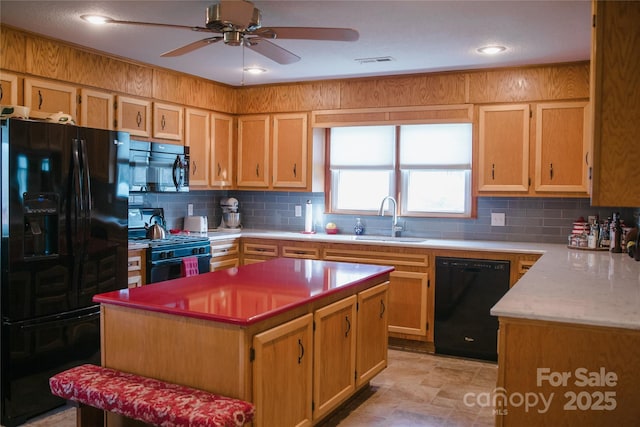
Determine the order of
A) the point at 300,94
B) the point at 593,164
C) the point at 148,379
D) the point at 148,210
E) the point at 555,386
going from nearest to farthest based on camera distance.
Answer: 1. the point at 593,164
2. the point at 555,386
3. the point at 148,379
4. the point at 148,210
5. the point at 300,94

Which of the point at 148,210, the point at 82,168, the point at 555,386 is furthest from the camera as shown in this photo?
the point at 148,210

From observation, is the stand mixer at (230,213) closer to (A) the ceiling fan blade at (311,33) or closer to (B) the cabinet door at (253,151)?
(B) the cabinet door at (253,151)

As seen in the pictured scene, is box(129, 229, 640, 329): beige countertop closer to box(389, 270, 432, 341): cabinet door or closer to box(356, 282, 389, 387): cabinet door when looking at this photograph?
box(389, 270, 432, 341): cabinet door

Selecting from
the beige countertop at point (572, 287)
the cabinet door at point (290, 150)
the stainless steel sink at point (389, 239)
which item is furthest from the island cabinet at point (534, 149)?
the cabinet door at point (290, 150)

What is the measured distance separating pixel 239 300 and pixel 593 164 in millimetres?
1545

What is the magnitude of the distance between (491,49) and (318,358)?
2.59 meters

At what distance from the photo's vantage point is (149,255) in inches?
167

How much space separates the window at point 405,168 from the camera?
516 cm

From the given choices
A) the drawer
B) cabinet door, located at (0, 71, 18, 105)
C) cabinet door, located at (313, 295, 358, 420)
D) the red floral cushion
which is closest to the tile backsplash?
the drawer

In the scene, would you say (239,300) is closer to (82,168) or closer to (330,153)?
(82,168)

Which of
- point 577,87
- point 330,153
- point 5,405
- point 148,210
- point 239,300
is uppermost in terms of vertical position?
point 577,87

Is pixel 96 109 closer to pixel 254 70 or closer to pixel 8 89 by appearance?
pixel 8 89

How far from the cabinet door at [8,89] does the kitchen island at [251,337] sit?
1.82 meters

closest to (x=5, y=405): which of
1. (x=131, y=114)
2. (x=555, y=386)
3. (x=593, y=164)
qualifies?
(x=131, y=114)
